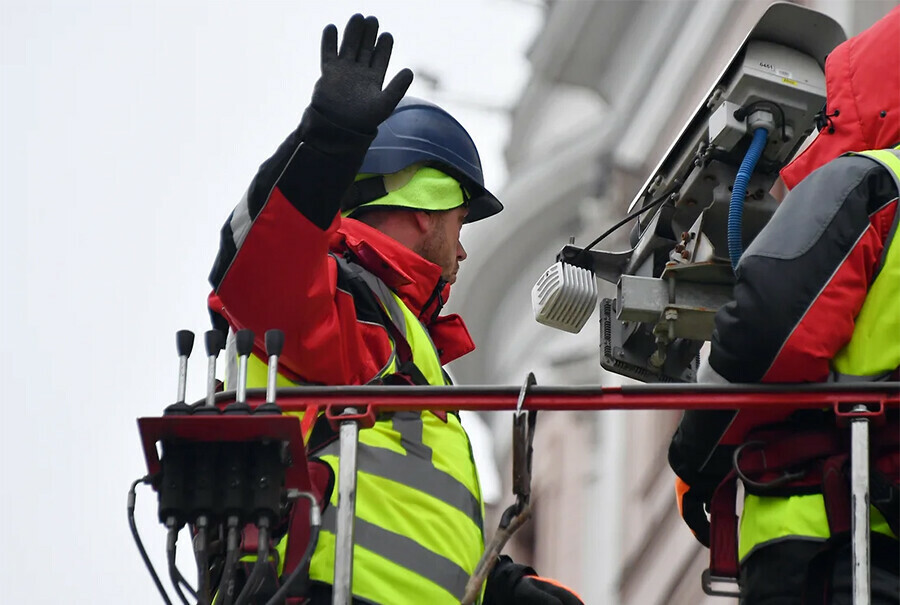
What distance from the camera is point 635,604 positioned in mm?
17609

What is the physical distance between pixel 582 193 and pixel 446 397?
17070 millimetres

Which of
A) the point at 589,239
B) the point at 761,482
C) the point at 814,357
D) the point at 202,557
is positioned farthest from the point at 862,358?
the point at 589,239

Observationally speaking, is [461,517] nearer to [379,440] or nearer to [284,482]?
[379,440]

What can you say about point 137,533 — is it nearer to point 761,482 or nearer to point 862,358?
point 761,482

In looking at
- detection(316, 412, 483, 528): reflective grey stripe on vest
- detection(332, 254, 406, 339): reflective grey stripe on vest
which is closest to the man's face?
detection(332, 254, 406, 339): reflective grey stripe on vest

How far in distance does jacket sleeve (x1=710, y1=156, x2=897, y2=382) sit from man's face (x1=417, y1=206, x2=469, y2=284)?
1.47m

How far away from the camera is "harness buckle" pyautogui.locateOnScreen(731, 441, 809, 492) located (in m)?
5.35

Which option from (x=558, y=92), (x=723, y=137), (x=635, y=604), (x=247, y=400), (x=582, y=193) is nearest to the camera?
(x=247, y=400)

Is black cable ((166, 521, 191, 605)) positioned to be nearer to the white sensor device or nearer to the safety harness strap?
the safety harness strap

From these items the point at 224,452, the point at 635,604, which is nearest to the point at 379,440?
the point at 224,452

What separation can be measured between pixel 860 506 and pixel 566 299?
1853 mm

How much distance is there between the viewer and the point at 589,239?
1942 centimetres

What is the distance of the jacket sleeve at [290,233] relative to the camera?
5449mm

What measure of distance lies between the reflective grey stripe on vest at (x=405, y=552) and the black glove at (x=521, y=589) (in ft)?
1.71
